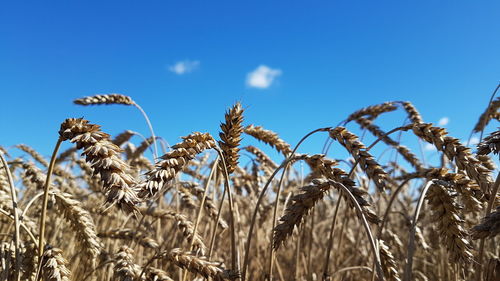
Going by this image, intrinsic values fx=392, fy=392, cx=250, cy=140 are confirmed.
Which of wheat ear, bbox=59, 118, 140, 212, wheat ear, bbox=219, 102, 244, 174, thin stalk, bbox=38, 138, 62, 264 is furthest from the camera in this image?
wheat ear, bbox=219, 102, 244, 174

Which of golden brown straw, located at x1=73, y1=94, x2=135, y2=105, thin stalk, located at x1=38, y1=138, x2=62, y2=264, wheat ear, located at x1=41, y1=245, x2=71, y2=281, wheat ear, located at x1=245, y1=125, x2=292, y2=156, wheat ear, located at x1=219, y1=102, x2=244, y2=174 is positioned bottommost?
wheat ear, located at x1=41, y1=245, x2=71, y2=281

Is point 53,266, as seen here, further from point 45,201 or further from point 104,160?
point 104,160

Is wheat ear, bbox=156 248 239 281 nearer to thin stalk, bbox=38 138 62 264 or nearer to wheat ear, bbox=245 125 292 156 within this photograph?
thin stalk, bbox=38 138 62 264

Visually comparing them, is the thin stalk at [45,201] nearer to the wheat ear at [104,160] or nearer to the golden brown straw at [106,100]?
the wheat ear at [104,160]

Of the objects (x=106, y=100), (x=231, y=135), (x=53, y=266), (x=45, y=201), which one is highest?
(x=106, y=100)

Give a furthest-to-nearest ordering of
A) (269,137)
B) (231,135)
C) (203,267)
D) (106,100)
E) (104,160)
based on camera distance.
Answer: (106,100)
(269,137)
(231,135)
(203,267)
(104,160)

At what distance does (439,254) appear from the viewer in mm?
3385

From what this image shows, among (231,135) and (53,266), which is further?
(231,135)

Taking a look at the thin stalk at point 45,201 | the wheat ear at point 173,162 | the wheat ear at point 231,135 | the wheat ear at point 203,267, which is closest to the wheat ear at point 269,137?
the wheat ear at point 231,135

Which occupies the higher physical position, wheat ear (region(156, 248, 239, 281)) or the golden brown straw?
the golden brown straw

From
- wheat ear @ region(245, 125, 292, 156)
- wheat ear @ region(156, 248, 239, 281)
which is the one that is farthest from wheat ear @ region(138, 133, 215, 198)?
wheat ear @ region(245, 125, 292, 156)

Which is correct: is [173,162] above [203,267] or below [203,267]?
above

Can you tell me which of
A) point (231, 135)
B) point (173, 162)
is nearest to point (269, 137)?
point (231, 135)

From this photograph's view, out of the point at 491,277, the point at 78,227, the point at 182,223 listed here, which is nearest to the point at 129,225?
the point at 182,223
